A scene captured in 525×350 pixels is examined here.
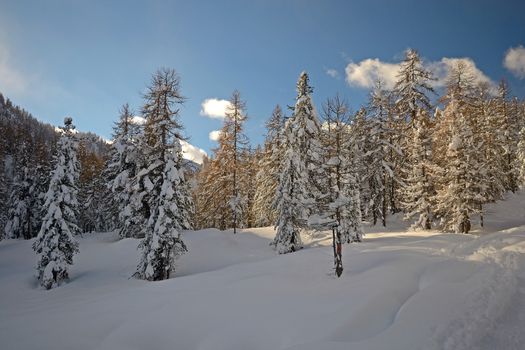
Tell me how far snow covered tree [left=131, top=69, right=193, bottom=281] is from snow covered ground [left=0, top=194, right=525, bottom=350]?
1996 mm

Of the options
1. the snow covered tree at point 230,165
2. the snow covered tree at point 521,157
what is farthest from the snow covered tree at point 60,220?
the snow covered tree at point 521,157

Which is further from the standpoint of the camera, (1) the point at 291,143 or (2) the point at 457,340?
(1) the point at 291,143

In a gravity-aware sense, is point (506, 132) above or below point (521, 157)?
above

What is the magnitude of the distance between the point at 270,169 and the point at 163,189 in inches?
787

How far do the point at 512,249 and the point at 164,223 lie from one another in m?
21.2

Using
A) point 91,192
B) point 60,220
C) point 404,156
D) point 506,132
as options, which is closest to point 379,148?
point 404,156

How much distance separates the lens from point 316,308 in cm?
1241

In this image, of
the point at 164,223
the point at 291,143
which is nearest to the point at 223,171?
the point at 291,143

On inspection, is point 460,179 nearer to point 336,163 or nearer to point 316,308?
point 336,163

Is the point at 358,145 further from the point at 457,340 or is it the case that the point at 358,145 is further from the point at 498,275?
the point at 457,340

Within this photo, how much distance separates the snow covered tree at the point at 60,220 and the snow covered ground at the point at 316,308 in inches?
99.1

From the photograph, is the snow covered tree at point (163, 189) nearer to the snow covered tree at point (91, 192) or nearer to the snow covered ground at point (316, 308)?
the snow covered ground at point (316, 308)

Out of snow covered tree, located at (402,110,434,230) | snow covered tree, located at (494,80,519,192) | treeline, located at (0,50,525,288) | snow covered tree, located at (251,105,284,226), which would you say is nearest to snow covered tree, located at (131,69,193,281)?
treeline, located at (0,50,525,288)

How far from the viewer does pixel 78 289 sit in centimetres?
2242
